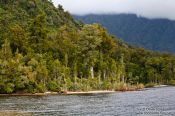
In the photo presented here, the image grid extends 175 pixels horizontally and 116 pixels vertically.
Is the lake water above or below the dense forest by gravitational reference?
below

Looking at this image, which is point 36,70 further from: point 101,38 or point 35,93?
point 101,38

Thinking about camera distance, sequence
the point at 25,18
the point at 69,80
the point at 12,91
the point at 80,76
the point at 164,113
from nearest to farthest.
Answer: the point at 164,113
the point at 12,91
the point at 69,80
the point at 80,76
the point at 25,18

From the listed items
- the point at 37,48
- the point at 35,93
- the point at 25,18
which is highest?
the point at 25,18

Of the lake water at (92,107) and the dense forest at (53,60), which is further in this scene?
the dense forest at (53,60)

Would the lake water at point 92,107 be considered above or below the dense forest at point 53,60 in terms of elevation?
below

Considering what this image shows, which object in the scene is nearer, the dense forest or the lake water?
the lake water

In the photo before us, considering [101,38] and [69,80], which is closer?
[69,80]

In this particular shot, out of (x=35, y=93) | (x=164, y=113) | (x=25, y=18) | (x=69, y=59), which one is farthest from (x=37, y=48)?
(x=164, y=113)

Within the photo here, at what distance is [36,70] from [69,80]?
12352 millimetres

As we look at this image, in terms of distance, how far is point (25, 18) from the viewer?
194 meters

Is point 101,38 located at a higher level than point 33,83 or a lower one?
higher

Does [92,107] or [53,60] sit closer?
[92,107]

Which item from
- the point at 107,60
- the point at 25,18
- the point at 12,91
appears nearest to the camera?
the point at 12,91

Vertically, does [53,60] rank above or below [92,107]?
above
